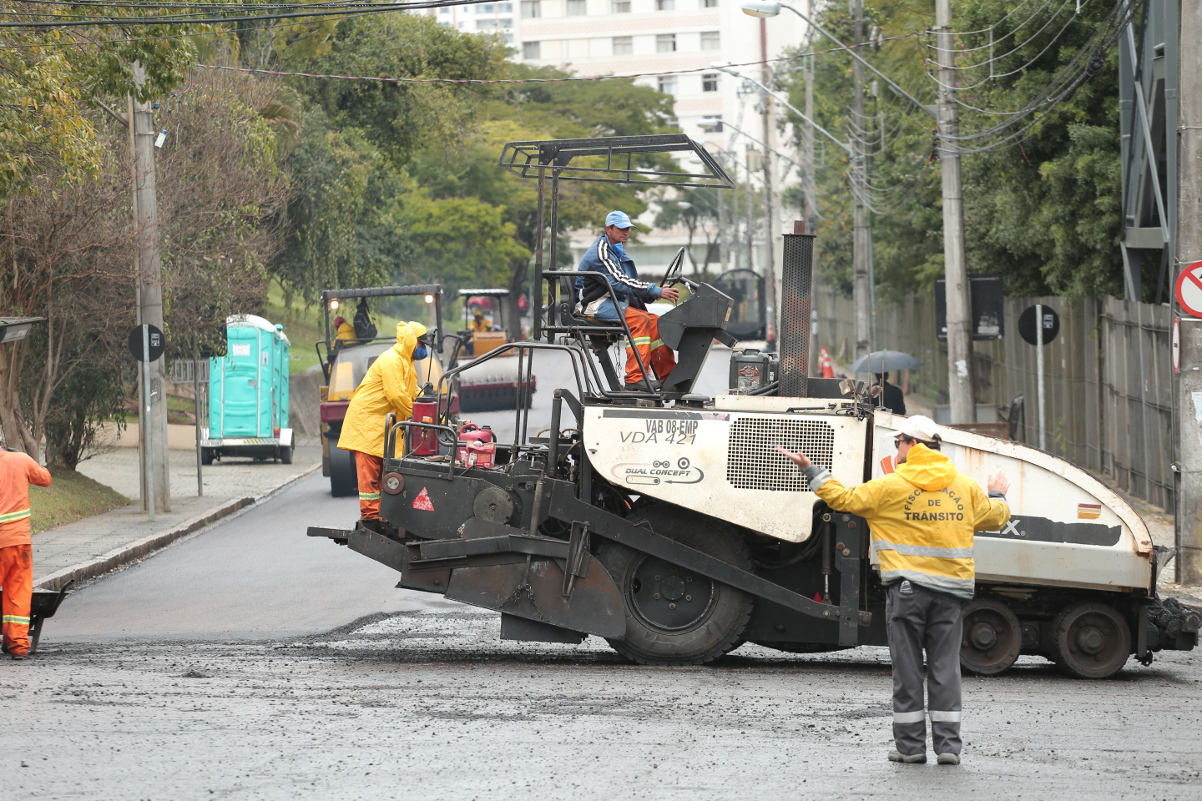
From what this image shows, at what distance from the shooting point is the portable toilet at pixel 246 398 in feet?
91.9

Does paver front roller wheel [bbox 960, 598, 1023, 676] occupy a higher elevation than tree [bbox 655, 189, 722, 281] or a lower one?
lower

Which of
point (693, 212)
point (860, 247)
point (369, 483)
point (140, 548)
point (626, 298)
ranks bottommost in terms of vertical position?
point (140, 548)

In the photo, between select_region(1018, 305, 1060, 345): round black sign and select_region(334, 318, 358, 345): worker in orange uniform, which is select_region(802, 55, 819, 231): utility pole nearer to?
select_region(334, 318, 358, 345): worker in orange uniform

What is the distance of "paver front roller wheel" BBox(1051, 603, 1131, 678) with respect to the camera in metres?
9.48

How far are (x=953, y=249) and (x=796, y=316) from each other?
429 inches

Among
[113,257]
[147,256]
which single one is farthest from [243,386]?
[113,257]

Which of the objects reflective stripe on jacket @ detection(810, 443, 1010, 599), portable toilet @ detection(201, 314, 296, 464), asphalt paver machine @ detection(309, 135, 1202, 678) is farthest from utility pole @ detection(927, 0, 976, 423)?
portable toilet @ detection(201, 314, 296, 464)

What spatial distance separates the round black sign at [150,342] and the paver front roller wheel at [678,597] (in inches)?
447

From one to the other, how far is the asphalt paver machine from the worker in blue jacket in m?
0.33

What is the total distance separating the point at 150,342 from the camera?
762 inches

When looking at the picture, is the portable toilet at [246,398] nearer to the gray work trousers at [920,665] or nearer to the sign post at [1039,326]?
the sign post at [1039,326]

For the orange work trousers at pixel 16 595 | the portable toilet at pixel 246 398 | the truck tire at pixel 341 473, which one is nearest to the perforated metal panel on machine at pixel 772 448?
the orange work trousers at pixel 16 595

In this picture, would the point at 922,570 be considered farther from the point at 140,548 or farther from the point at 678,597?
the point at 140,548

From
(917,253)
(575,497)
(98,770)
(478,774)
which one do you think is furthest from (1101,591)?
(917,253)
